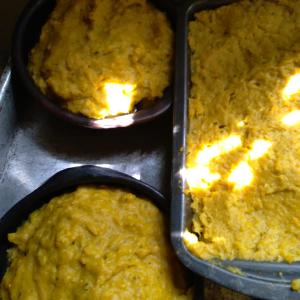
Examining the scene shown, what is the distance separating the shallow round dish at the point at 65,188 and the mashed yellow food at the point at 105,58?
0.31 m

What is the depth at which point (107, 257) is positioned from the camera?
218cm

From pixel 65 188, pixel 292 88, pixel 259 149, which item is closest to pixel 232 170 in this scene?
pixel 259 149

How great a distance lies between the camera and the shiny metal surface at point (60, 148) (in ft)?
9.09

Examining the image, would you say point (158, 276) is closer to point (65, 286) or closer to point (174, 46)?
point (65, 286)

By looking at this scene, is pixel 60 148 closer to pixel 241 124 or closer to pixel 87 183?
pixel 87 183

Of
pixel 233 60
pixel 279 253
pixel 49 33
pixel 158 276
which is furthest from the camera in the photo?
pixel 49 33

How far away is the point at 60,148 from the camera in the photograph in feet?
9.35

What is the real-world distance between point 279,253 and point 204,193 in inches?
16.1

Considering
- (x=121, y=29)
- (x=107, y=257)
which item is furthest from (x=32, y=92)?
(x=107, y=257)

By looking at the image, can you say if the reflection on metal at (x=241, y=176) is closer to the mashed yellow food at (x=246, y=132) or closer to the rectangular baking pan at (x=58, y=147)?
the mashed yellow food at (x=246, y=132)

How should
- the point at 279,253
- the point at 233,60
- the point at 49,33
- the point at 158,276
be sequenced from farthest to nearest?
the point at 49,33
the point at 233,60
the point at 158,276
the point at 279,253

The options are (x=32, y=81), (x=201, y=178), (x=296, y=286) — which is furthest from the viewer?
(x=32, y=81)

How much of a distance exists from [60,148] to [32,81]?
0.47 m

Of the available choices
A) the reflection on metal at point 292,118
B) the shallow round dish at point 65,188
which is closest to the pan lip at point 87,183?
the shallow round dish at point 65,188
